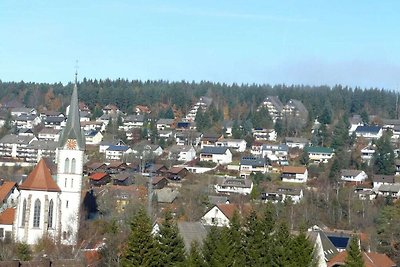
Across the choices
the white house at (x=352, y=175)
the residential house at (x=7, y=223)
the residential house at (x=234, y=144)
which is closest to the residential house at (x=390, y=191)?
the white house at (x=352, y=175)

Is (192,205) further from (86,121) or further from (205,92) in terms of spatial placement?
(205,92)

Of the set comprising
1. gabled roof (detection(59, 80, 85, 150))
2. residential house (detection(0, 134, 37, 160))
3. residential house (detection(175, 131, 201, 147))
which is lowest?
residential house (detection(0, 134, 37, 160))

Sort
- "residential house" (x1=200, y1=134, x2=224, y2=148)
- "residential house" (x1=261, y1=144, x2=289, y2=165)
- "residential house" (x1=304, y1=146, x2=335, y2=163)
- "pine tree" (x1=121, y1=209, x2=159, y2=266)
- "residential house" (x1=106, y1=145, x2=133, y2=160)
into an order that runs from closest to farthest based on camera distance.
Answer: "pine tree" (x1=121, y1=209, x2=159, y2=266) → "residential house" (x1=304, y1=146, x2=335, y2=163) → "residential house" (x1=261, y1=144, x2=289, y2=165) → "residential house" (x1=106, y1=145, x2=133, y2=160) → "residential house" (x1=200, y1=134, x2=224, y2=148)

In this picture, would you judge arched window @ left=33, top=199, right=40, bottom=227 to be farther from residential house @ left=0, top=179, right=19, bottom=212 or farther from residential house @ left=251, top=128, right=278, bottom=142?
residential house @ left=251, top=128, right=278, bottom=142

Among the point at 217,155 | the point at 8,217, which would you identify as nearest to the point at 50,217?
the point at 8,217

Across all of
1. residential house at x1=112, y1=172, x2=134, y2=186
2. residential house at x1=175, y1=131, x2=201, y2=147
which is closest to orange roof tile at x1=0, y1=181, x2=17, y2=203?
residential house at x1=112, y1=172, x2=134, y2=186

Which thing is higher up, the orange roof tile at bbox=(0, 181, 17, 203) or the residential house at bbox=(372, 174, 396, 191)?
the residential house at bbox=(372, 174, 396, 191)

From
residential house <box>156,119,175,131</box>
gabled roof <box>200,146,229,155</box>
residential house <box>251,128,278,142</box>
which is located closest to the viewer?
gabled roof <box>200,146,229,155</box>
